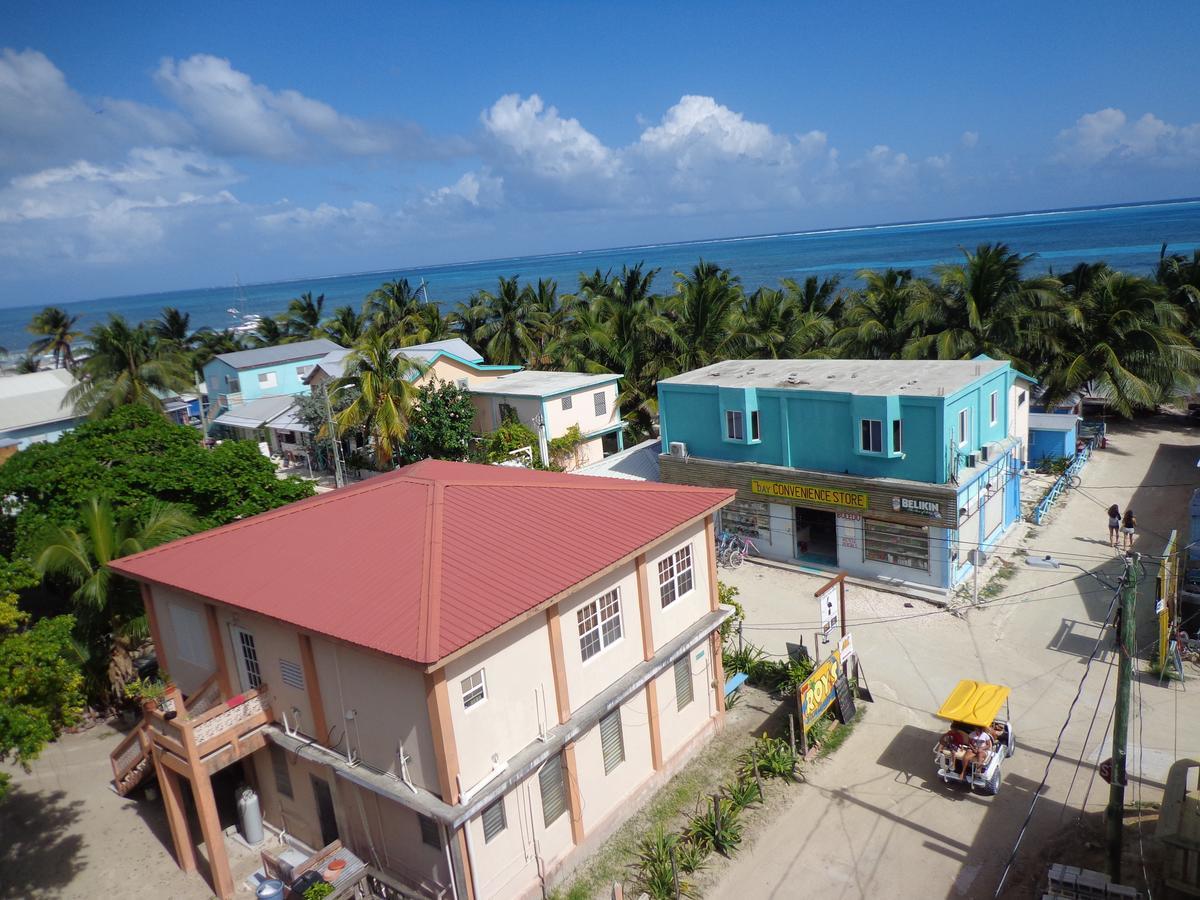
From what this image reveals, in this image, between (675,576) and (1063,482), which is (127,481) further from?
(1063,482)

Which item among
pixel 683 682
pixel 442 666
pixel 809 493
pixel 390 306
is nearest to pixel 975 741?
pixel 683 682

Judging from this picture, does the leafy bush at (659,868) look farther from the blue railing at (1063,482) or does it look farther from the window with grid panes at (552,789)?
the blue railing at (1063,482)

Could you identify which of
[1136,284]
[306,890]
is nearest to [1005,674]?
[306,890]

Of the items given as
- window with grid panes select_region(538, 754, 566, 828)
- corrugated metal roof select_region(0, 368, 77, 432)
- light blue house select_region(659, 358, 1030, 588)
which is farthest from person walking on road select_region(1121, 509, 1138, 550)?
corrugated metal roof select_region(0, 368, 77, 432)

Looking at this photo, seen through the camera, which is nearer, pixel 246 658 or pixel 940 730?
pixel 246 658

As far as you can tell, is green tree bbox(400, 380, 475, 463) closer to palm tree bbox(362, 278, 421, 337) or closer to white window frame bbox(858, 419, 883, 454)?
white window frame bbox(858, 419, 883, 454)

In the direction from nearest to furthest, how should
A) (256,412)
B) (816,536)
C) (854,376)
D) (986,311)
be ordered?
(854,376), (816,536), (986,311), (256,412)
